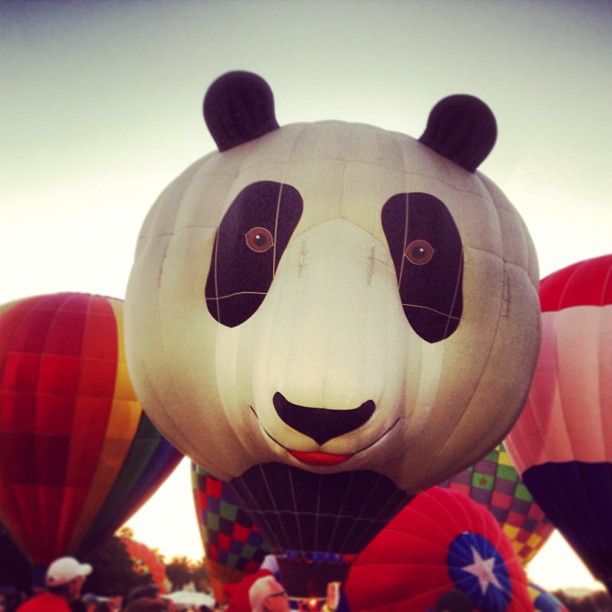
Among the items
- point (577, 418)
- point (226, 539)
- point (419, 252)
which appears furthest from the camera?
point (226, 539)

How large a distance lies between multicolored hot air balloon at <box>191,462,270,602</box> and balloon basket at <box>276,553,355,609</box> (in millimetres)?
4259

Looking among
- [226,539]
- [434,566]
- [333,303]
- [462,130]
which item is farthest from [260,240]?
[226,539]

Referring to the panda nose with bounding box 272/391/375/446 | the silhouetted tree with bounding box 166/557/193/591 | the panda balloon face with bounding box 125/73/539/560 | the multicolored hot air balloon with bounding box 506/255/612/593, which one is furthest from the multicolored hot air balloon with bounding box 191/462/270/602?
the silhouetted tree with bounding box 166/557/193/591

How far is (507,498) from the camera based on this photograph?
10719 mm

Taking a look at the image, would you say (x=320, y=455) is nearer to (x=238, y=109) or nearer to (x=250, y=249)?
(x=250, y=249)

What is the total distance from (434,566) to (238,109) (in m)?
4.06

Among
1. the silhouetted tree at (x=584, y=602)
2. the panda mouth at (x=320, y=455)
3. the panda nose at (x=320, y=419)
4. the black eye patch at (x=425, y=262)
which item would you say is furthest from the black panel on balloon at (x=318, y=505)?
the silhouetted tree at (x=584, y=602)

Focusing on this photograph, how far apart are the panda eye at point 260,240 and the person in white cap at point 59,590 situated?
189 centimetres

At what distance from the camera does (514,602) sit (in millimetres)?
6316

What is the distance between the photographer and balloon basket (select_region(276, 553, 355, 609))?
441 cm

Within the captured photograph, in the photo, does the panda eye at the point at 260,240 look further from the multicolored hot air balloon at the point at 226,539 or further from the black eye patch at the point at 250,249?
the multicolored hot air balloon at the point at 226,539

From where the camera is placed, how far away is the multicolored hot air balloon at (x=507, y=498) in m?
10.7

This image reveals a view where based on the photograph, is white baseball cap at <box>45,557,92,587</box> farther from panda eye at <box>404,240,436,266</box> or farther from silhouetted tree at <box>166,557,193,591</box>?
silhouetted tree at <box>166,557,193,591</box>

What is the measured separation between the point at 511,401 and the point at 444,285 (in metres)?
0.97
